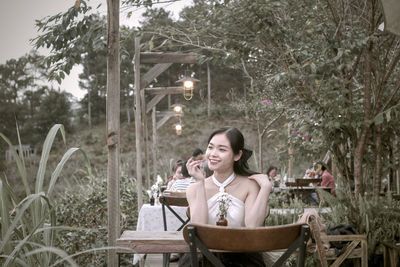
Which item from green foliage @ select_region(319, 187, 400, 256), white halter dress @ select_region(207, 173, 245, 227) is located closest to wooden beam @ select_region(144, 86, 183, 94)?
green foliage @ select_region(319, 187, 400, 256)

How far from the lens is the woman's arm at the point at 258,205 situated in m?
2.41

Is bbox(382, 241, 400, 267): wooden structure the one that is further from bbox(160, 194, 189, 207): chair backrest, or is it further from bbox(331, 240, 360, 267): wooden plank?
bbox(160, 194, 189, 207): chair backrest

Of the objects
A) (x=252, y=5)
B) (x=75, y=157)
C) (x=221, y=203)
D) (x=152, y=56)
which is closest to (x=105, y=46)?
(x=221, y=203)

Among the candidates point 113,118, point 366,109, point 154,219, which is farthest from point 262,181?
point 154,219

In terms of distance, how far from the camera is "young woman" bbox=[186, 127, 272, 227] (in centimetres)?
244

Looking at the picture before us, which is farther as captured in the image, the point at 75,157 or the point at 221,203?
the point at 75,157

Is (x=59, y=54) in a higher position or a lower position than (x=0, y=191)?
higher

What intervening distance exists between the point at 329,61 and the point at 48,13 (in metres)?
2.79

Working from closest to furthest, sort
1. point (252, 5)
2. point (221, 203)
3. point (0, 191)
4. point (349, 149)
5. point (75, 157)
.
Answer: point (0, 191) → point (221, 203) → point (252, 5) → point (349, 149) → point (75, 157)

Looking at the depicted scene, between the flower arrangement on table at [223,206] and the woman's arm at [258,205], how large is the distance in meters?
0.12

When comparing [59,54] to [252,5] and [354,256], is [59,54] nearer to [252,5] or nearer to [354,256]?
[252,5]

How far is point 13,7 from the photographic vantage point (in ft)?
10.9

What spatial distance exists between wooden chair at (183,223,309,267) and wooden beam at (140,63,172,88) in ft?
19.9

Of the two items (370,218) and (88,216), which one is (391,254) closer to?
(370,218)
